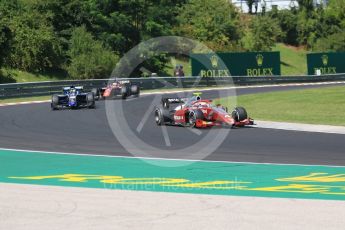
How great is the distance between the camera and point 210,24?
241 feet

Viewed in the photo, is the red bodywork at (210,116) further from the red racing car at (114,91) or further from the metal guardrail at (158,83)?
the metal guardrail at (158,83)

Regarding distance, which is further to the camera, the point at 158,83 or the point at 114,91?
the point at 158,83

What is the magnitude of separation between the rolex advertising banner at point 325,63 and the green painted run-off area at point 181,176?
4451 cm

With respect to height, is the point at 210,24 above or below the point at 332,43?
above

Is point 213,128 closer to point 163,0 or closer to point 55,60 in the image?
point 55,60

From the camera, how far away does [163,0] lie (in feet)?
210

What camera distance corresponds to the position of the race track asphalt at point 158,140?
15492 mm

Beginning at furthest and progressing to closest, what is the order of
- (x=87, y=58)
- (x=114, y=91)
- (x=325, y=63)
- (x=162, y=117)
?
(x=325, y=63)
(x=87, y=58)
(x=114, y=91)
(x=162, y=117)

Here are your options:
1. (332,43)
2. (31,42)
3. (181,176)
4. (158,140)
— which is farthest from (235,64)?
(181,176)

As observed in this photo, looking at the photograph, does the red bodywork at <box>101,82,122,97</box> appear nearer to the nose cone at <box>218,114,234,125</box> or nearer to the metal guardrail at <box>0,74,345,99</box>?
the metal guardrail at <box>0,74,345,99</box>

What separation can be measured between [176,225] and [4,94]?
3103 cm

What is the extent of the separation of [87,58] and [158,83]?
7.01 meters

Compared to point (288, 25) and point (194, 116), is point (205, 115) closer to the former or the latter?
point (194, 116)

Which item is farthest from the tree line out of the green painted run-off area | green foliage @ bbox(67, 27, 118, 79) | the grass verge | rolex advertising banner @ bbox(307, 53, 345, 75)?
the green painted run-off area
